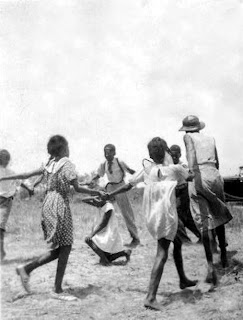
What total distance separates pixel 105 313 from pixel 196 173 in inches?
79.2

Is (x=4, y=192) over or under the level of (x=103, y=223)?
over

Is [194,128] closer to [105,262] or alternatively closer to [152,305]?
[152,305]

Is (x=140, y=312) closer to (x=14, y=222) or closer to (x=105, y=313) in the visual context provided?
(x=105, y=313)

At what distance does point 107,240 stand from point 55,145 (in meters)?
2.36

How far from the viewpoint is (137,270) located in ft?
20.4

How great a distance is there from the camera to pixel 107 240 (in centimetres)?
671

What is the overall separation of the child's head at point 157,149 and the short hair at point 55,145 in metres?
0.99

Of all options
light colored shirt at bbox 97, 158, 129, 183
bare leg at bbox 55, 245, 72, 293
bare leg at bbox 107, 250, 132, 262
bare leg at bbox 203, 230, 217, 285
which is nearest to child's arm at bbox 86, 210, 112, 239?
bare leg at bbox 107, 250, 132, 262

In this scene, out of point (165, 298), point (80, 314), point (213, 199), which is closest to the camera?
point (80, 314)

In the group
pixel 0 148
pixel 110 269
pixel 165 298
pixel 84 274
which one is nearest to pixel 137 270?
pixel 110 269

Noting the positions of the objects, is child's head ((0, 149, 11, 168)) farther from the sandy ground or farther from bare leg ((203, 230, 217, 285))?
bare leg ((203, 230, 217, 285))

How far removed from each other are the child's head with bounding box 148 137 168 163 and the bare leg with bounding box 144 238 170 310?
2.75ft

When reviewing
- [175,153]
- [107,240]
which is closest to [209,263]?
[107,240]

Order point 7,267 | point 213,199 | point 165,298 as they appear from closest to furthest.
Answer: point 165,298 → point 213,199 → point 7,267
